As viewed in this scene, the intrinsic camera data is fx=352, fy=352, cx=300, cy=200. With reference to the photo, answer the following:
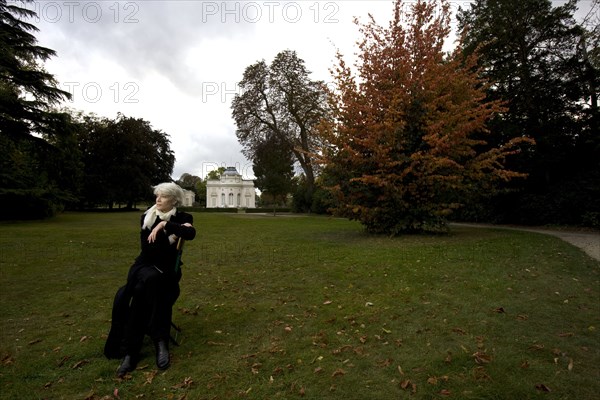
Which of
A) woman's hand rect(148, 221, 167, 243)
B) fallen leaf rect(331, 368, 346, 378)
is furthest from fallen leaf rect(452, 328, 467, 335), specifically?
woman's hand rect(148, 221, 167, 243)

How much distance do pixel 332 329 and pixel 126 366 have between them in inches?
89.6

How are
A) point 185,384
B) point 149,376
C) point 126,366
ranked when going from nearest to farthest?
point 185,384, point 149,376, point 126,366

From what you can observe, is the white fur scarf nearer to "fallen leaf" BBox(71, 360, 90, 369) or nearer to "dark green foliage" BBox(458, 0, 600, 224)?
"fallen leaf" BBox(71, 360, 90, 369)

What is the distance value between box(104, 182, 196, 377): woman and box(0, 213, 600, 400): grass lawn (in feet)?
0.64

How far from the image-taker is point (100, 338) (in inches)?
161

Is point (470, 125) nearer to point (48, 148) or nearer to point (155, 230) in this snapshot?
point (155, 230)

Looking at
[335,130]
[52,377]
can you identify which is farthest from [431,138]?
[52,377]

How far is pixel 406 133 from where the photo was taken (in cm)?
1148

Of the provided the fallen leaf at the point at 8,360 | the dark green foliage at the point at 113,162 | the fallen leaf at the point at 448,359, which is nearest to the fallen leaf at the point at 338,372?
the fallen leaf at the point at 448,359

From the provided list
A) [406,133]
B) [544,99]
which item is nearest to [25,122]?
[406,133]

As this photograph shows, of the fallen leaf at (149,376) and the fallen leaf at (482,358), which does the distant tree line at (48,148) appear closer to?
the fallen leaf at (149,376)

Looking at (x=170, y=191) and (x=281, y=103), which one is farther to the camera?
(x=281, y=103)

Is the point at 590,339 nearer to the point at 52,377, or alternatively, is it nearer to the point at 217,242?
the point at 52,377

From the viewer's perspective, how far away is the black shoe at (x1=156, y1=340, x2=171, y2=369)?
3438 millimetres
